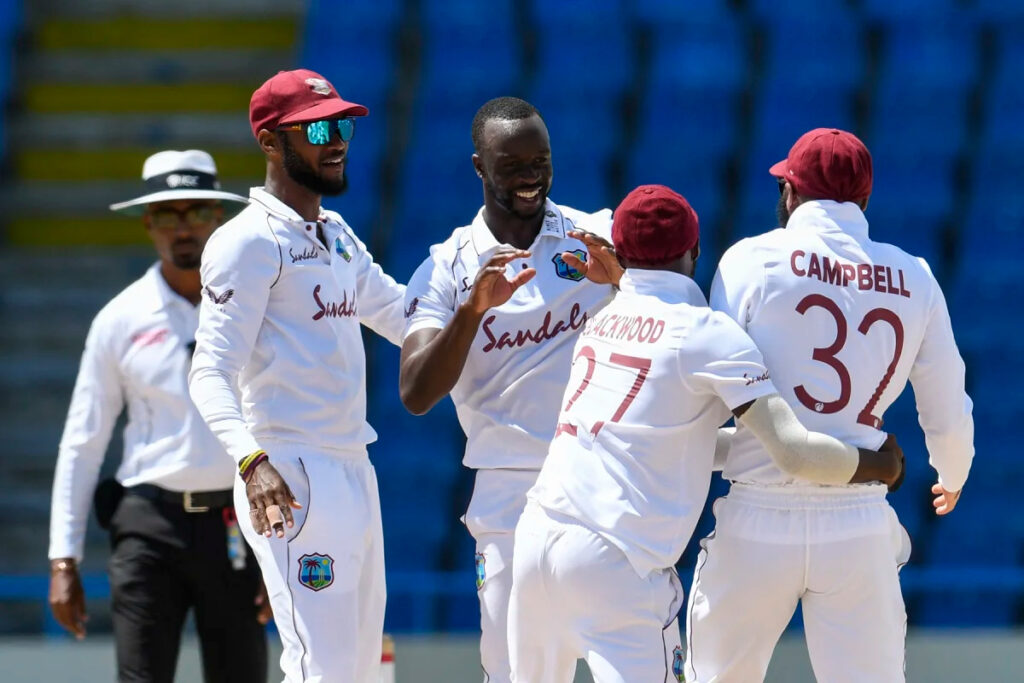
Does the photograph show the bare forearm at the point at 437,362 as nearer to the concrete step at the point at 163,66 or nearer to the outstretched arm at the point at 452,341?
the outstretched arm at the point at 452,341

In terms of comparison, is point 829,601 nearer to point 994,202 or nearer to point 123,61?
point 994,202

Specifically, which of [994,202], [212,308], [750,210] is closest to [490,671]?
[212,308]

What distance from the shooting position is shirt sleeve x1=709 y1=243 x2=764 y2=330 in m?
3.62

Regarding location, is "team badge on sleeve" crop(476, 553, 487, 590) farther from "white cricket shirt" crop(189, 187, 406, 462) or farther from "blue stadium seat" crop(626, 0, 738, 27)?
"blue stadium seat" crop(626, 0, 738, 27)

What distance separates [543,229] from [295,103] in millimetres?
700

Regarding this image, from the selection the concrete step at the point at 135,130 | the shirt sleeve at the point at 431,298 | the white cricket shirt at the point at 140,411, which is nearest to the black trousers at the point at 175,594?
the white cricket shirt at the point at 140,411

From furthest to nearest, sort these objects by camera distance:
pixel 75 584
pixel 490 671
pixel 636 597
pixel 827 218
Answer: pixel 75 584
pixel 490 671
pixel 827 218
pixel 636 597

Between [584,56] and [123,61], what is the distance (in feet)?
8.98

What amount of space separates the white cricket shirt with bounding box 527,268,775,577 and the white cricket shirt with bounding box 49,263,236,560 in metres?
1.51

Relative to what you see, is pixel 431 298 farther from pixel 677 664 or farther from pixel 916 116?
pixel 916 116

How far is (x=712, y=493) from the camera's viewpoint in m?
7.86

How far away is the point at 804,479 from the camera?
3.54m

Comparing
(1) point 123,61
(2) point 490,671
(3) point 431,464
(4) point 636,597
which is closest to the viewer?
(4) point 636,597

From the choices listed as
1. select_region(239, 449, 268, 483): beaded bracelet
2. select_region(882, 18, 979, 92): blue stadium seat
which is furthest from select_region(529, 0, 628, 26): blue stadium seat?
select_region(239, 449, 268, 483): beaded bracelet
